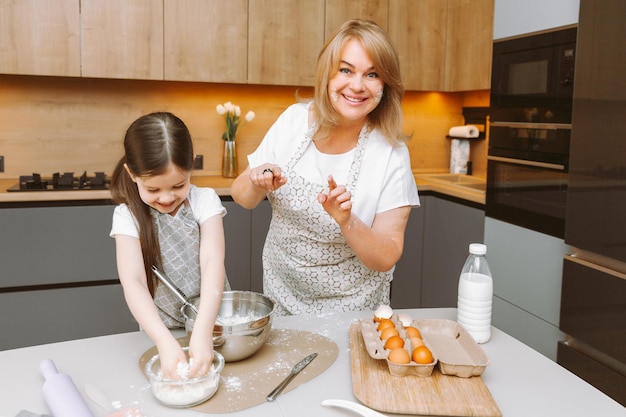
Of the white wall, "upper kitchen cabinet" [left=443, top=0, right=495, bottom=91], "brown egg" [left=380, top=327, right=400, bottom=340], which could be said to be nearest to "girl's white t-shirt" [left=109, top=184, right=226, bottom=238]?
"brown egg" [left=380, top=327, right=400, bottom=340]

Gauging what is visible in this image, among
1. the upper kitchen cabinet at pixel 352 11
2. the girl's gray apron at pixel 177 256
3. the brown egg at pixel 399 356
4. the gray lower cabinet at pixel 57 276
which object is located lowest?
the gray lower cabinet at pixel 57 276

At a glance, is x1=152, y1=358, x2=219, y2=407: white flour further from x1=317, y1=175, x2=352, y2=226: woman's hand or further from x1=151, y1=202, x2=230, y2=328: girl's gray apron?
x1=317, y1=175, x2=352, y2=226: woman's hand

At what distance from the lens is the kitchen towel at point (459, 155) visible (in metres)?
3.65

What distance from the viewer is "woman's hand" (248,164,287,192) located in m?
1.36

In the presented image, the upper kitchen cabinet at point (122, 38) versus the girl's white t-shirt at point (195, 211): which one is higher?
the upper kitchen cabinet at point (122, 38)

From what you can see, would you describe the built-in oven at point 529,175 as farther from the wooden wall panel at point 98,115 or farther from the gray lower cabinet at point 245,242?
the gray lower cabinet at point 245,242

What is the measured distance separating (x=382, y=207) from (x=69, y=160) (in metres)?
2.16

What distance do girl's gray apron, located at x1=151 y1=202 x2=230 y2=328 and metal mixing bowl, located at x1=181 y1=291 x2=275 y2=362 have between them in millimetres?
108

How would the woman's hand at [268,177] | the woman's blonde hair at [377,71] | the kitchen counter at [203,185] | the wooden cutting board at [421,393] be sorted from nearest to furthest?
the wooden cutting board at [421,393] → the woman's hand at [268,177] → the woman's blonde hair at [377,71] → the kitchen counter at [203,185]

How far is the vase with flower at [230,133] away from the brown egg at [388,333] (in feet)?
7.18

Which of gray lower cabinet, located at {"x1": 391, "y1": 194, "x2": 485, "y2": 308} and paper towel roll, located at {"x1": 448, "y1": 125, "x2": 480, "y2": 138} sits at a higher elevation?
paper towel roll, located at {"x1": 448, "y1": 125, "x2": 480, "y2": 138}

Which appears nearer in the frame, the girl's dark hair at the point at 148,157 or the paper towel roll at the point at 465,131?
the girl's dark hair at the point at 148,157

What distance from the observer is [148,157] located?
111 cm

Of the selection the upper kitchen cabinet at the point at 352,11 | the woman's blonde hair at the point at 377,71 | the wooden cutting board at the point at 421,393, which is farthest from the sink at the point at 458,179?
the wooden cutting board at the point at 421,393
